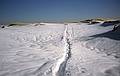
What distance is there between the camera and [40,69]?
5152 mm

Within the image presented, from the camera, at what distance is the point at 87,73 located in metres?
4.74

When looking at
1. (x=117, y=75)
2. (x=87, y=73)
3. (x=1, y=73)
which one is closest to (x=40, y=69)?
(x=1, y=73)

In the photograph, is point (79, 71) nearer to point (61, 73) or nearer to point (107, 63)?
point (61, 73)

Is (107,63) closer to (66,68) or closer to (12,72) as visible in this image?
(66,68)

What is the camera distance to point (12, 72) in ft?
16.1

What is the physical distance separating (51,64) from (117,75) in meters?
2.29

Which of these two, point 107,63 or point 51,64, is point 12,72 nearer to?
point 51,64

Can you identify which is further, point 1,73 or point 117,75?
point 1,73

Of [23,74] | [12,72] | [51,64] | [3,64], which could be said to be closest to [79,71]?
[51,64]

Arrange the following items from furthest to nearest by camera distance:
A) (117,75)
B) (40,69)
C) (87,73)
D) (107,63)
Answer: (107,63), (40,69), (87,73), (117,75)

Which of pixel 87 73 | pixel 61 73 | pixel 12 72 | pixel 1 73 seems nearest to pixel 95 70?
pixel 87 73

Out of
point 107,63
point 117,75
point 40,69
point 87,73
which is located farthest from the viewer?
point 107,63

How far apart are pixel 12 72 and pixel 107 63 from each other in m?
3.23

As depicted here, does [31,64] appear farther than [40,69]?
Yes
